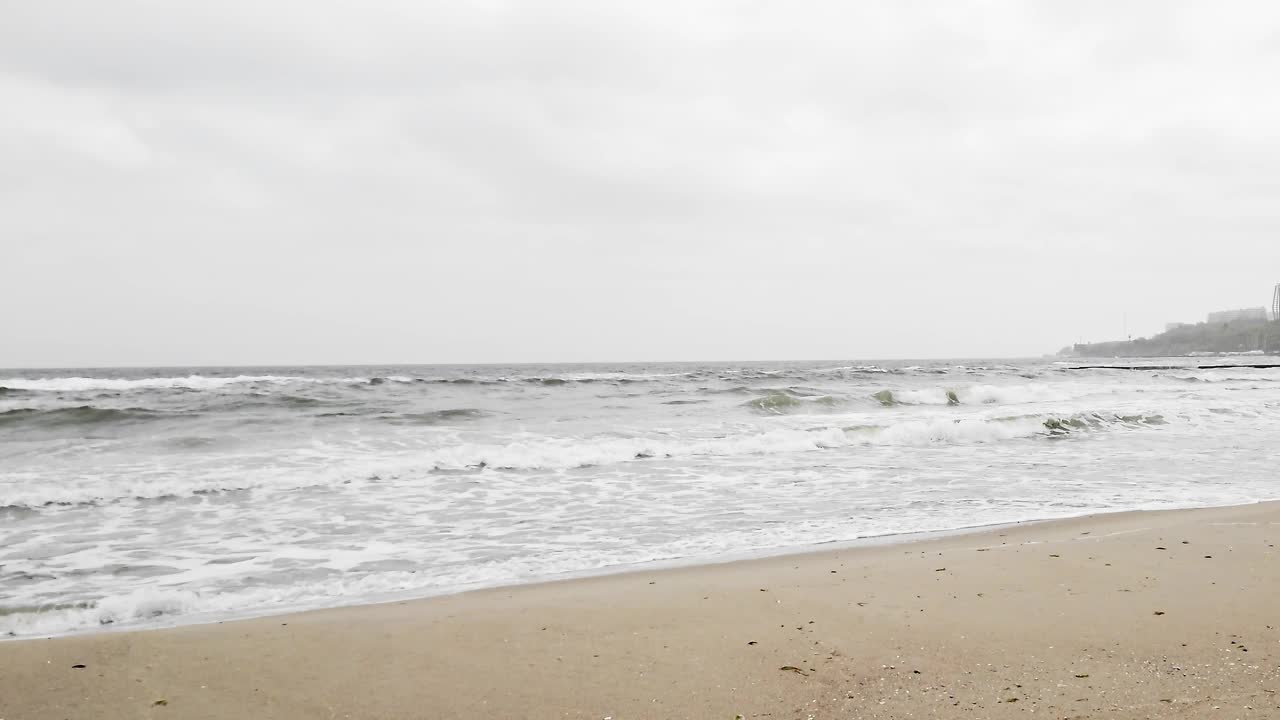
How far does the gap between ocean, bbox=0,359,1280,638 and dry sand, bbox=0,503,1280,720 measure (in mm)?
767

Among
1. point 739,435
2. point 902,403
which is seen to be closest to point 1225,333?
point 902,403

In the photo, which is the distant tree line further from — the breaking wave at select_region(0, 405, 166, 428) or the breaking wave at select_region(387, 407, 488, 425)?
the breaking wave at select_region(0, 405, 166, 428)

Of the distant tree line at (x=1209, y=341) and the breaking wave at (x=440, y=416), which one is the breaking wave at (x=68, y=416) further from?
the distant tree line at (x=1209, y=341)

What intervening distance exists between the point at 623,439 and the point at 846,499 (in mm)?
5390

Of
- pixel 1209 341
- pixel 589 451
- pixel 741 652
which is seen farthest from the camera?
pixel 1209 341

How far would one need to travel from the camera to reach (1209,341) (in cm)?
11662

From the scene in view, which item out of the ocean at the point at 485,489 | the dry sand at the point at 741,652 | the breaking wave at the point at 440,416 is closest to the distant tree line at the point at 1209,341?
the ocean at the point at 485,489

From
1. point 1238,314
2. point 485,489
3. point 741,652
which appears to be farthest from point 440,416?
point 1238,314

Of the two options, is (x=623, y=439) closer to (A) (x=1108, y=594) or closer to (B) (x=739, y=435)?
(B) (x=739, y=435)

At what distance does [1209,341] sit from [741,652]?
469 feet

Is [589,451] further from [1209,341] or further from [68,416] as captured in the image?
[1209,341]

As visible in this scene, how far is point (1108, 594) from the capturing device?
12.8ft

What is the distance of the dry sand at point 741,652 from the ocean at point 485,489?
0.77m

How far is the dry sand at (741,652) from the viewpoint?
2686 millimetres
